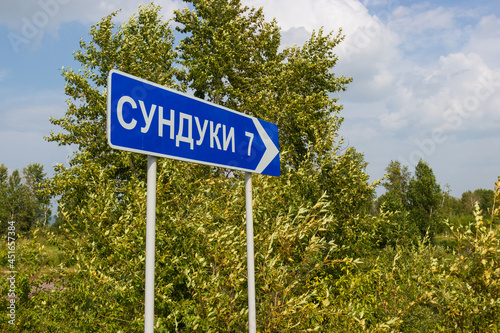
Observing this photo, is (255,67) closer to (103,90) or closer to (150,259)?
(103,90)

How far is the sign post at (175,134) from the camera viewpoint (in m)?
2.09

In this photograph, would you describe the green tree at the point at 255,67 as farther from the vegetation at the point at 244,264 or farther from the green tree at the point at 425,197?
→ the green tree at the point at 425,197

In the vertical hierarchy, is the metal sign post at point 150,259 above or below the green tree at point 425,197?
below

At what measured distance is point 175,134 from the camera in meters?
2.46

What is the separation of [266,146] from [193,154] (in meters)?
0.99

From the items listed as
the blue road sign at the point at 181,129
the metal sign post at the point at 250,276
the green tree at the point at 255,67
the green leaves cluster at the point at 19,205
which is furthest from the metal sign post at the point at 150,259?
the green leaves cluster at the point at 19,205

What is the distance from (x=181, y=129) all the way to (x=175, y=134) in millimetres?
73

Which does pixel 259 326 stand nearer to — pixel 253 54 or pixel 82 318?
pixel 82 318

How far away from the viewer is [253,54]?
18.8 metres

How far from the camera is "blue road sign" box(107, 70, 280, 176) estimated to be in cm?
210

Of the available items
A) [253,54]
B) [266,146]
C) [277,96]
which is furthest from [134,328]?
[253,54]

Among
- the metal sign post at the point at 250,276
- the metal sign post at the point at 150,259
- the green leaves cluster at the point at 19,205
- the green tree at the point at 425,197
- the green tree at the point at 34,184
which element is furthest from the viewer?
the green tree at the point at 34,184

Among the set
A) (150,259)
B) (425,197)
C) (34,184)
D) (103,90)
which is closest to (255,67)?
(103,90)

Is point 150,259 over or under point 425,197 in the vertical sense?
under
